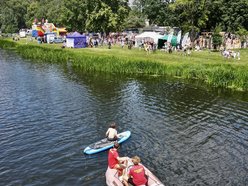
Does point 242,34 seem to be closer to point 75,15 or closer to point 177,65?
point 177,65

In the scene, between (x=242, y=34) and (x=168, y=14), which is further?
(x=168, y=14)

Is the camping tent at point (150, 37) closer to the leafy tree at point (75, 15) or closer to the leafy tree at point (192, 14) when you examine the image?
the leafy tree at point (192, 14)

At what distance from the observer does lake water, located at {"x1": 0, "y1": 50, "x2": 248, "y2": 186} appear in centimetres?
1719

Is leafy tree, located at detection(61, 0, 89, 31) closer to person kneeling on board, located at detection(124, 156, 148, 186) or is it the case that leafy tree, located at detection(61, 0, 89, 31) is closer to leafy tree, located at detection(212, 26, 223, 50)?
leafy tree, located at detection(212, 26, 223, 50)

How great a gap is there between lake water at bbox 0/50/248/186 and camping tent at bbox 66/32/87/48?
2781 centimetres

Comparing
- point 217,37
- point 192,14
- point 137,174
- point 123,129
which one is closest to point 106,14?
point 192,14

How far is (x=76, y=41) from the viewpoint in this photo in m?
66.7

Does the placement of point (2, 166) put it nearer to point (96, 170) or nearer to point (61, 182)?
point (61, 182)

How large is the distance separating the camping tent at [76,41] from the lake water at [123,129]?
27814mm

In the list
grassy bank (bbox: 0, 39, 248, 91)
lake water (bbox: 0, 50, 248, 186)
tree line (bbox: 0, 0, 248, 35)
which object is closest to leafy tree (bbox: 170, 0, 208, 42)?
tree line (bbox: 0, 0, 248, 35)

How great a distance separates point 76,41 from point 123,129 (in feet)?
151

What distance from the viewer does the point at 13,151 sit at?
64.0 ft

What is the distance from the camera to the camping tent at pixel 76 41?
66625 millimetres

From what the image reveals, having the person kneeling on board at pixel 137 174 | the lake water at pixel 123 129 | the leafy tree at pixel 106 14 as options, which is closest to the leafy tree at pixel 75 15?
the leafy tree at pixel 106 14
